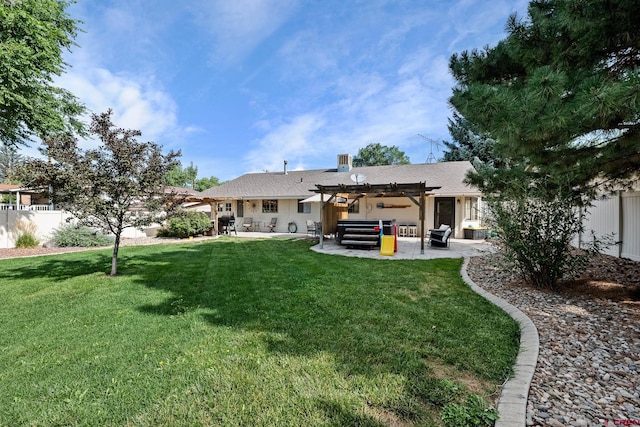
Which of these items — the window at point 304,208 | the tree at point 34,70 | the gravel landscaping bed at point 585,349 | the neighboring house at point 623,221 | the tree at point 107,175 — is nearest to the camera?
the gravel landscaping bed at point 585,349

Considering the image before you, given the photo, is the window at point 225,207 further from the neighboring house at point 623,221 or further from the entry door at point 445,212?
the neighboring house at point 623,221

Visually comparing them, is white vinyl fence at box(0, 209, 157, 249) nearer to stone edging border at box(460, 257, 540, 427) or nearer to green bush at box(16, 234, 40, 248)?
green bush at box(16, 234, 40, 248)

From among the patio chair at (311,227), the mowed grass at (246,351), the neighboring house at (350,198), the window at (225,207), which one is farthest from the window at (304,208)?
the mowed grass at (246,351)

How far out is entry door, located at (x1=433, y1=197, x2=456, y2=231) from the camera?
15.8 metres

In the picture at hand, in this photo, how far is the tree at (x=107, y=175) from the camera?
5.89 metres

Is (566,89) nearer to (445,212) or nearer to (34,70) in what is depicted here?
(445,212)

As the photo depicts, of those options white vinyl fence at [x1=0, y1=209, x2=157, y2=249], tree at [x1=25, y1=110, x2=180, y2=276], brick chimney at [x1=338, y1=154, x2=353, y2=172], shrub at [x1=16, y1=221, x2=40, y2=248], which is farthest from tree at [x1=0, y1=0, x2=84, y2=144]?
brick chimney at [x1=338, y1=154, x2=353, y2=172]

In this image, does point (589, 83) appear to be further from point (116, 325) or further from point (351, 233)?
point (351, 233)

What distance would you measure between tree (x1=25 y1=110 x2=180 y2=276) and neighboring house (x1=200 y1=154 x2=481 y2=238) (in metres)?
7.90

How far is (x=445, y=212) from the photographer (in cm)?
1600

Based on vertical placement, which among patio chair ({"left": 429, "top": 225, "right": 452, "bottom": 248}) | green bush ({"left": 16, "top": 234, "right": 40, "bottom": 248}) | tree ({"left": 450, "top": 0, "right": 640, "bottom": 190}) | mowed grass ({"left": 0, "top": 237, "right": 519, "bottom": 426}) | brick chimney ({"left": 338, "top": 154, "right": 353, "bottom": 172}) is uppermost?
brick chimney ({"left": 338, "top": 154, "right": 353, "bottom": 172})

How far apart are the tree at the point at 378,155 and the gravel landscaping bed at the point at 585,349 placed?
119 feet

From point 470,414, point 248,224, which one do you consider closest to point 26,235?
point 248,224

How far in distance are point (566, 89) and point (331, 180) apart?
17.1 meters
